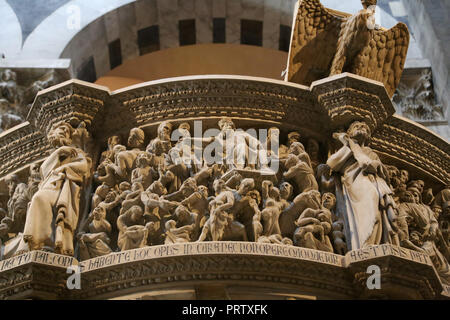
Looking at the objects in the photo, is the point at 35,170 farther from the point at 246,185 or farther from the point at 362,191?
the point at 362,191

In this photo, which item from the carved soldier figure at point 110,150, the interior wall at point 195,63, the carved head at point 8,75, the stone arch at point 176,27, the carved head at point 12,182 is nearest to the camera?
the carved soldier figure at point 110,150

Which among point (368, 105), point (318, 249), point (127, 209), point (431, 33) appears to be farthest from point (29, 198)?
point (431, 33)

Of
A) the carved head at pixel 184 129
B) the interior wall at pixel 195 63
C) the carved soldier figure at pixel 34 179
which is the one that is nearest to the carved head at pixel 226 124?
the carved head at pixel 184 129

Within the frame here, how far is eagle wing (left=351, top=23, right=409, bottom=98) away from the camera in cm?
729

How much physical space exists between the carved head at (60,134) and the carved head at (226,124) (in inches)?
53.2

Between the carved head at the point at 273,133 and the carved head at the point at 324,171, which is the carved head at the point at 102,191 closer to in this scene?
the carved head at the point at 273,133

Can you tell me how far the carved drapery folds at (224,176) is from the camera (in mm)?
5426

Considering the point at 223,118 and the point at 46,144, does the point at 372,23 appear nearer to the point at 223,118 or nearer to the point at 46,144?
the point at 223,118

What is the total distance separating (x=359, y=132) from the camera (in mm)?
6125

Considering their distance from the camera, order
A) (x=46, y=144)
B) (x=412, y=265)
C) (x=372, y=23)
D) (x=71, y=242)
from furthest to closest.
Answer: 1. (x=372, y=23)
2. (x=46, y=144)
3. (x=71, y=242)
4. (x=412, y=265)

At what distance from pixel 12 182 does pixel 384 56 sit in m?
4.17

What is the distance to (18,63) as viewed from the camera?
32.4 feet

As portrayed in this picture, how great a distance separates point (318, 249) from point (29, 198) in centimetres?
259
